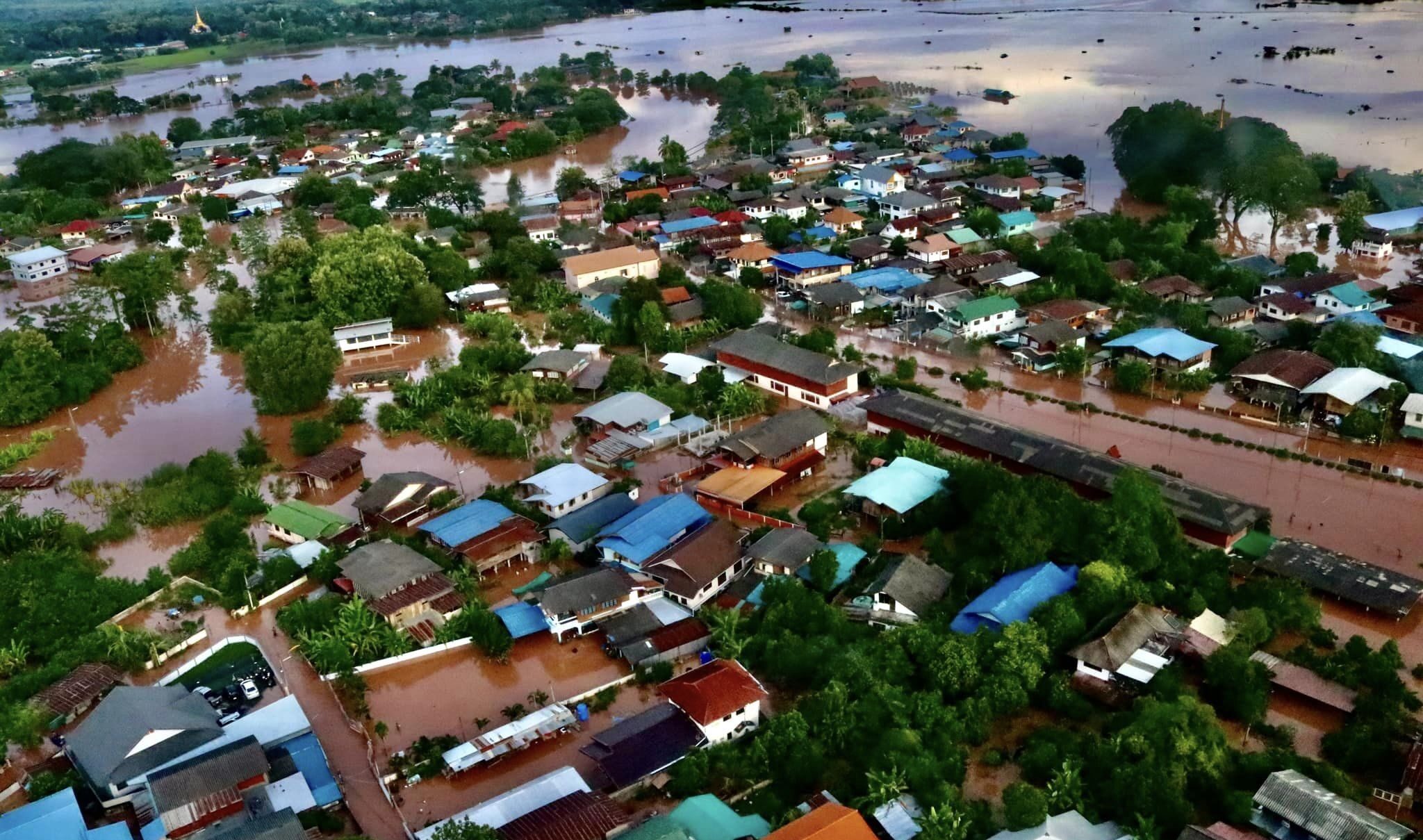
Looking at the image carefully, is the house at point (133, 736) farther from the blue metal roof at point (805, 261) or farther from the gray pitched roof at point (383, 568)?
the blue metal roof at point (805, 261)

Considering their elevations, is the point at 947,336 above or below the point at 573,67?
below

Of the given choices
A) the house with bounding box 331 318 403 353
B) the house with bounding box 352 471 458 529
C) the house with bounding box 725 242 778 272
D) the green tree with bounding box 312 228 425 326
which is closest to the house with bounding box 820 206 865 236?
the house with bounding box 725 242 778 272

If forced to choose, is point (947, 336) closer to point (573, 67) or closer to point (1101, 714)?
point (1101, 714)

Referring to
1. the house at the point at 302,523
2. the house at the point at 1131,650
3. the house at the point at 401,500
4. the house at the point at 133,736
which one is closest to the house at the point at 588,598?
the house at the point at 401,500

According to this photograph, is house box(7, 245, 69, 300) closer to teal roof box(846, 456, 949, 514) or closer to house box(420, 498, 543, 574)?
house box(420, 498, 543, 574)

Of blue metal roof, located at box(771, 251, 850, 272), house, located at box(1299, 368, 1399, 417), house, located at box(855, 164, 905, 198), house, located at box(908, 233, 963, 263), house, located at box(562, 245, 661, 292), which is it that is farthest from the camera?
house, located at box(855, 164, 905, 198)

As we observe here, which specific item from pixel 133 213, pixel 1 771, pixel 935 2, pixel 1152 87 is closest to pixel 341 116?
pixel 133 213
